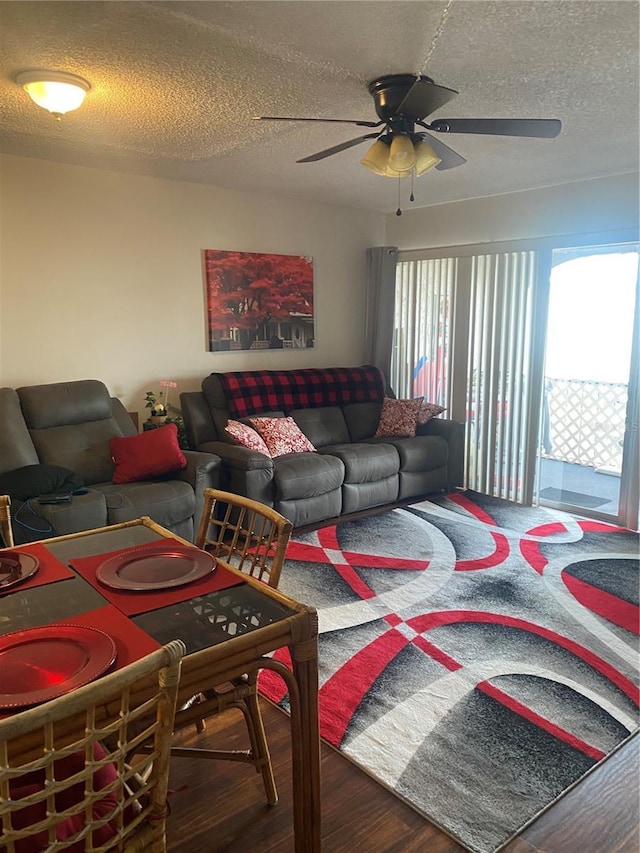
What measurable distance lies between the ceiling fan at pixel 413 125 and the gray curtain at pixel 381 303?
9.39 ft

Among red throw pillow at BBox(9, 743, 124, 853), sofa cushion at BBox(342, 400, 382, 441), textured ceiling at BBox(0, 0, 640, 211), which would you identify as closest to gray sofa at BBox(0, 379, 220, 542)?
textured ceiling at BBox(0, 0, 640, 211)

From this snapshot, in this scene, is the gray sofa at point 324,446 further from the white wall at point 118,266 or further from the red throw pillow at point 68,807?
the red throw pillow at point 68,807

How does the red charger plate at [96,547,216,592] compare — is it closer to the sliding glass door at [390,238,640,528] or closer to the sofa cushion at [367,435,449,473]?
the sofa cushion at [367,435,449,473]

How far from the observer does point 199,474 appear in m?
3.72

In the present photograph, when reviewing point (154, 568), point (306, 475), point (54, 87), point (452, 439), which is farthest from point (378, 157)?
point (452, 439)

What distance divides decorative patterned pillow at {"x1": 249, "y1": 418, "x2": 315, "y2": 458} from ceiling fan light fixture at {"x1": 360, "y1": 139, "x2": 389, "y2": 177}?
7.25 ft

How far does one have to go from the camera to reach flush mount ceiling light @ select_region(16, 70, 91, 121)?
94.8 inches

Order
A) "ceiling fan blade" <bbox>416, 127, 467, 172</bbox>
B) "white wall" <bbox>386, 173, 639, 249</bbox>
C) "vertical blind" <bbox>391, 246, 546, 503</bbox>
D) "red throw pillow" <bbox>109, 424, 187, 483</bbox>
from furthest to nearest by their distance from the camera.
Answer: "vertical blind" <bbox>391, 246, 546, 503</bbox> → "white wall" <bbox>386, 173, 639, 249</bbox> → "red throw pillow" <bbox>109, 424, 187, 483</bbox> → "ceiling fan blade" <bbox>416, 127, 467, 172</bbox>

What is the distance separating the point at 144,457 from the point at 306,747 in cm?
248

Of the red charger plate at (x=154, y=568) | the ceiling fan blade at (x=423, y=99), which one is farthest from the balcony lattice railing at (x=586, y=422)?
the red charger plate at (x=154, y=568)

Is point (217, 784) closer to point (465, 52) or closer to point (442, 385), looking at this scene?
point (465, 52)

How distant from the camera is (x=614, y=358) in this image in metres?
5.73

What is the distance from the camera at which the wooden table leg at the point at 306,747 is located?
1.46 m

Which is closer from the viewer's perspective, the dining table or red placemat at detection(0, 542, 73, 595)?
the dining table
